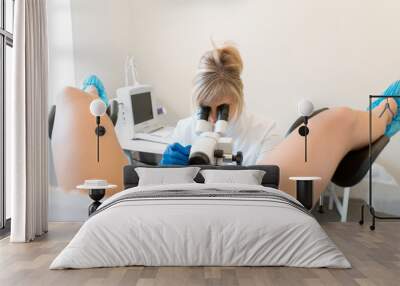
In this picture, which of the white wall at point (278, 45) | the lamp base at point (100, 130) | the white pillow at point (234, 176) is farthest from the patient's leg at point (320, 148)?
the lamp base at point (100, 130)

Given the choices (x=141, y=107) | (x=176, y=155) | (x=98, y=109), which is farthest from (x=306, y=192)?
(x=98, y=109)

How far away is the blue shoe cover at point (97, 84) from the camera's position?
6.18 meters

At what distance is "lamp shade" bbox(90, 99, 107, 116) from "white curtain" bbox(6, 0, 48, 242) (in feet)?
1.59

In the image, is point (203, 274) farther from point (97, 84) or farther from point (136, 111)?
point (97, 84)

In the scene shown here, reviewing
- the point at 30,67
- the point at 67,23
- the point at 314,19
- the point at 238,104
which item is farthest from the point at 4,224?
the point at 314,19

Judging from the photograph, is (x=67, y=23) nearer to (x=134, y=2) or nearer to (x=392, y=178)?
(x=134, y=2)

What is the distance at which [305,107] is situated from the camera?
581cm

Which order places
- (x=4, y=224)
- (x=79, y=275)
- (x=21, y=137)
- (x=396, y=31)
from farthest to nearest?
(x=396, y=31) < (x=4, y=224) < (x=21, y=137) < (x=79, y=275)

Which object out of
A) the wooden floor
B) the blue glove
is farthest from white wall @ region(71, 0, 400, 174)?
the wooden floor

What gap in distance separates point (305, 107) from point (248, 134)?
0.62 meters

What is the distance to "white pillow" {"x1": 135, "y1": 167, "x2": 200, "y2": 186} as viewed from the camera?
5410mm

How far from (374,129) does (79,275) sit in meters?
3.53

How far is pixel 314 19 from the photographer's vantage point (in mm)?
6039

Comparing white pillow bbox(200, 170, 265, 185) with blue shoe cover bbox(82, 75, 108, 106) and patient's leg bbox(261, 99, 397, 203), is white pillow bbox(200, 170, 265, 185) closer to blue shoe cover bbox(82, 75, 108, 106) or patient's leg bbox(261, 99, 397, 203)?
patient's leg bbox(261, 99, 397, 203)
